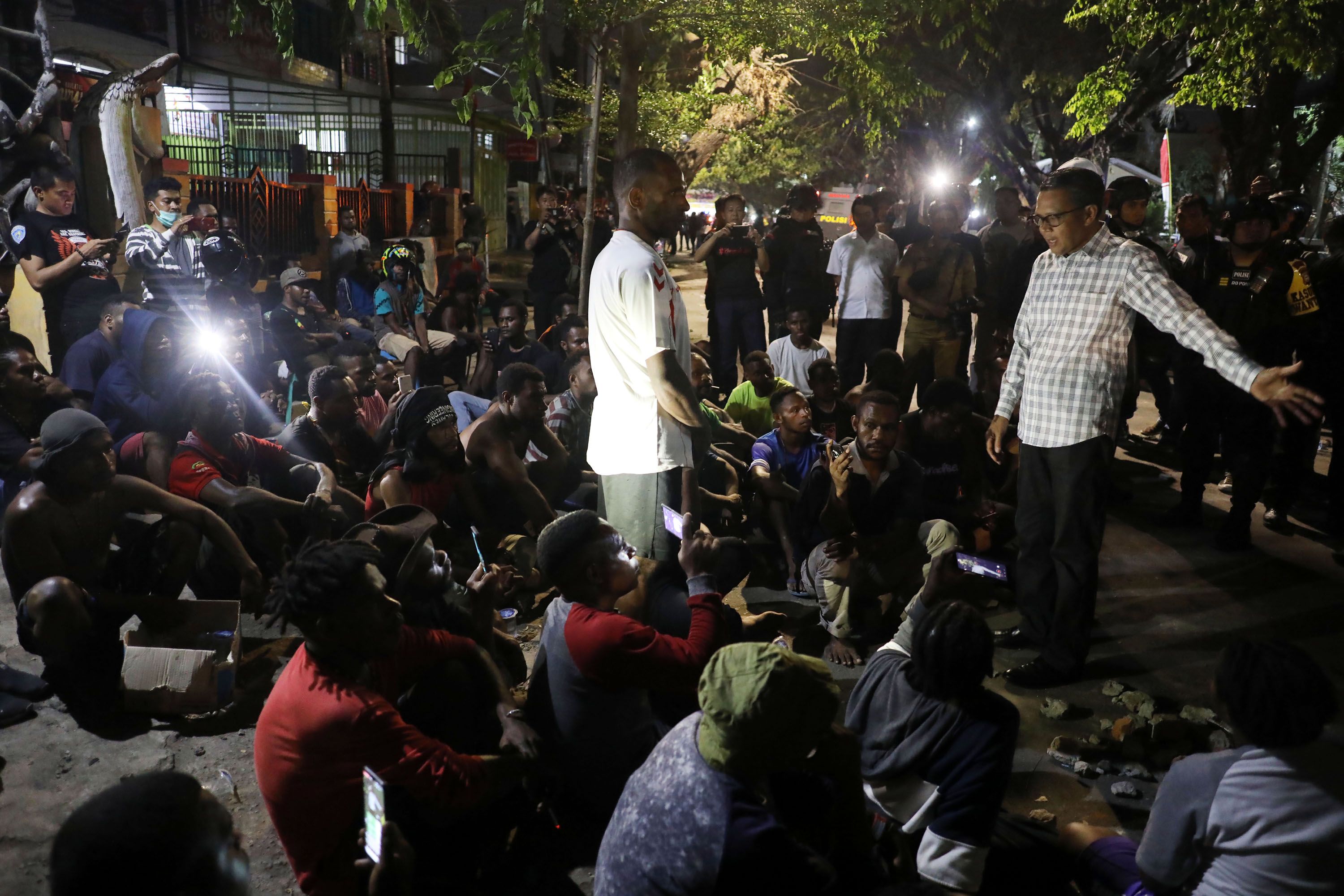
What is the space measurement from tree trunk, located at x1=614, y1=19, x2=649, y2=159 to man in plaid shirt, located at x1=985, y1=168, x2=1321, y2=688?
5.79 metres

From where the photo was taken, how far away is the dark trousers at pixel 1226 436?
239 inches

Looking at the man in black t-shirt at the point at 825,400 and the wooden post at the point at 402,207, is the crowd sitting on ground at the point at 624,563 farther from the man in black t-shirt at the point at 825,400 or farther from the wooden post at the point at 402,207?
the wooden post at the point at 402,207

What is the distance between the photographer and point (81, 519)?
14.0 feet

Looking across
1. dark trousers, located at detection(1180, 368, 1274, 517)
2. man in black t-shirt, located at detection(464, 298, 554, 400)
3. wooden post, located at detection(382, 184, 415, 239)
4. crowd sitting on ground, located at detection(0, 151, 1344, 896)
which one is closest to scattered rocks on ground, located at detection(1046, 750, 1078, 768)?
crowd sitting on ground, located at detection(0, 151, 1344, 896)

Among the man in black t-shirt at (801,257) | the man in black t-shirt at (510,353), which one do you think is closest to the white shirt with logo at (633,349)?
the man in black t-shirt at (510,353)

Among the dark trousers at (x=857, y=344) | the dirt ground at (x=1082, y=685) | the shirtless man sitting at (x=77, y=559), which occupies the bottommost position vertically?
the dirt ground at (x=1082, y=685)

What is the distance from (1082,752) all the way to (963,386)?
2518 mm

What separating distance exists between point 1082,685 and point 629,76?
281 inches

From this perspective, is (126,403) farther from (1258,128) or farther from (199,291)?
(1258,128)

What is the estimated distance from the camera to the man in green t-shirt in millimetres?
6992

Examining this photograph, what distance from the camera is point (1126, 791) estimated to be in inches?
145

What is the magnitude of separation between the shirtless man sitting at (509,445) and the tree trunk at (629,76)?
440 cm

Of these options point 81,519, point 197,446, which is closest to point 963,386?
point 197,446

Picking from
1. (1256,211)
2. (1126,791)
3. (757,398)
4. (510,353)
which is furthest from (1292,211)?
(1126,791)
